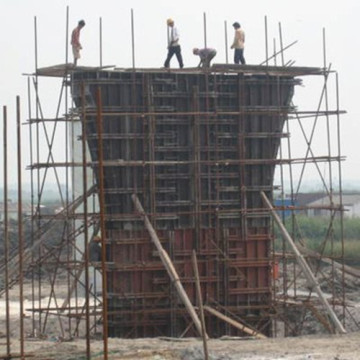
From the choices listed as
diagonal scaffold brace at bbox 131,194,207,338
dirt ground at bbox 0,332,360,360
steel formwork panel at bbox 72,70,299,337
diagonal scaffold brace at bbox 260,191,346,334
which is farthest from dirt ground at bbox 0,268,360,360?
steel formwork panel at bbox 72,70,299,337

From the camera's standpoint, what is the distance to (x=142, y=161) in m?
27.3

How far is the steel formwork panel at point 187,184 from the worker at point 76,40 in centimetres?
52

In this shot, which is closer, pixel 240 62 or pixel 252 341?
pixel 252 341

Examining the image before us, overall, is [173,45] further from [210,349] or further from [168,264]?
Result: [210,349]

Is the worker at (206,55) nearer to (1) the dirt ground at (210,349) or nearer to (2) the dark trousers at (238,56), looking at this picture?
(2) the dark trousers at (238,56)

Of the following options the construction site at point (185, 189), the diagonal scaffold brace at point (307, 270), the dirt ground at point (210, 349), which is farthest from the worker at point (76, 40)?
the dirt ground at point (210, 349)

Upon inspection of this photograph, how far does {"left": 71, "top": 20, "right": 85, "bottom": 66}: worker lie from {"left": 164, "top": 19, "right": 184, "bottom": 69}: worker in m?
2.27

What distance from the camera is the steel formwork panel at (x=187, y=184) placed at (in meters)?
27.5

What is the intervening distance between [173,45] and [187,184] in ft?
11.9

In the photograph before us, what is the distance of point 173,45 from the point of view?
92.7ft

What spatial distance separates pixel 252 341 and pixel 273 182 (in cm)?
637

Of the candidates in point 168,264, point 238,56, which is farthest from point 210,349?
point 238,56

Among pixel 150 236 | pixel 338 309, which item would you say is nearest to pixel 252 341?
pixel 150 236

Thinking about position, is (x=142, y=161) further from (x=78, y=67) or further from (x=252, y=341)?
(x=252, y=341)
